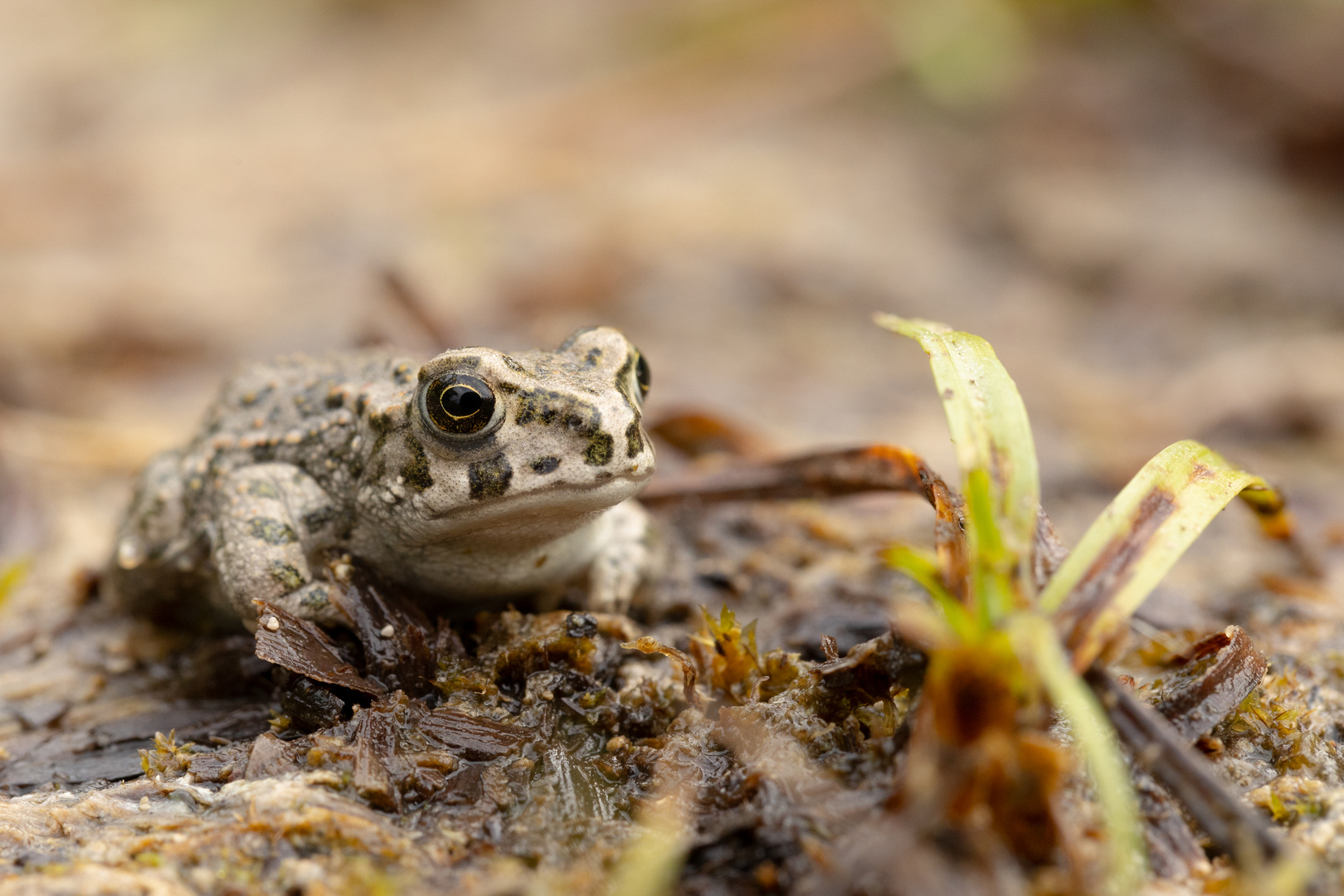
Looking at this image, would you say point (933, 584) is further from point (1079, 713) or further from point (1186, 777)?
point (1186, 777)

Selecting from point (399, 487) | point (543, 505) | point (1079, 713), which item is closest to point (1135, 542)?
point (1079, 713)

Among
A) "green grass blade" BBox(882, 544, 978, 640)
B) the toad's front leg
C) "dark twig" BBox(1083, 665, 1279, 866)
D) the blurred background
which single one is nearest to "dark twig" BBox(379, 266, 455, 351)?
the blurred background

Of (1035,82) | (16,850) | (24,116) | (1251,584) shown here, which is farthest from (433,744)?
(24,116)

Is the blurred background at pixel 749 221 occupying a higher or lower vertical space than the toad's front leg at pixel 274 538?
higher

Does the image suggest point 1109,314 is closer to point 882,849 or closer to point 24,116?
point 882,849

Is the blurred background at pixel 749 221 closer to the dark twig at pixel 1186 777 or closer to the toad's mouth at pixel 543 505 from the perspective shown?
the toad's mouth at pixel 543 505

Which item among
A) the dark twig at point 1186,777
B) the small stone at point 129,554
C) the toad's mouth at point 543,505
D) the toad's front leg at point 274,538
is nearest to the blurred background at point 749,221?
the small stone at point 129,554
